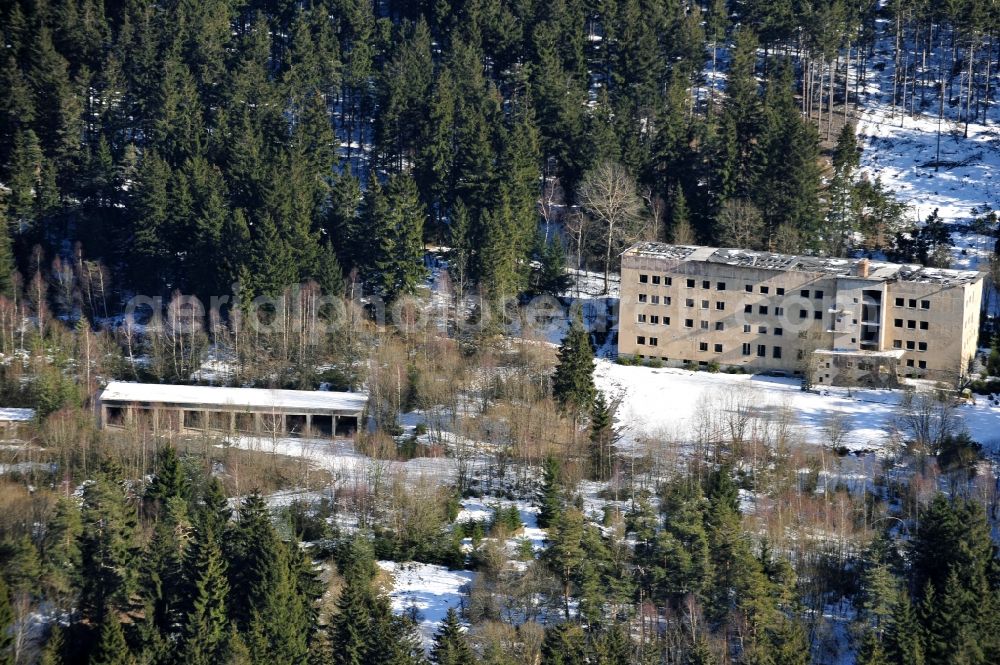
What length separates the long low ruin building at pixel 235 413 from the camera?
64.8 m

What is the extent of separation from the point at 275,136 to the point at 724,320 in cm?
2310

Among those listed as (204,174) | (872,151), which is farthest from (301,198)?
(872,151)

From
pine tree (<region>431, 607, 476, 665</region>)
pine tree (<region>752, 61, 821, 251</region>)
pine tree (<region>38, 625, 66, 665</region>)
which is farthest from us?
pine tree (<region>752, 61, 821, 251</region>)

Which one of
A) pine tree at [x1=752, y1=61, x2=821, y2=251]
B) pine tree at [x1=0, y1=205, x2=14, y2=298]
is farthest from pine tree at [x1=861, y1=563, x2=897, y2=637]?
pine tree at [x1=0, y1=205, x2=14, y2=298]

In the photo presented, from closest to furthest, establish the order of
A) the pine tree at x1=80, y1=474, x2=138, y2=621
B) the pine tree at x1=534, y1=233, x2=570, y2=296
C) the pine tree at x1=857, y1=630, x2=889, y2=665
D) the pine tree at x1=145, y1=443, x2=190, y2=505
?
the pine tree at x1=857, y1=630, x2=889, y2=665
the pine tree at x1=80, y1=474, x2=138, y2=621
the pine tree at x1=145, y1=443, x2=190, y2=505
the pine tree at x1=534, y1=233, x2=570, y2=296

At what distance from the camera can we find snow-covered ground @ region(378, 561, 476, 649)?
179 feet

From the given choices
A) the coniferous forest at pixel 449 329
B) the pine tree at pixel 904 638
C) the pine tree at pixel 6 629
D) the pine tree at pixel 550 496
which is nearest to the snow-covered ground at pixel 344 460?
the coniferous forest at pixel 449 329

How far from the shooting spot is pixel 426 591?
55594mm

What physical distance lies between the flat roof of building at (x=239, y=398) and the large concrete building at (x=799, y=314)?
1173 centimetres

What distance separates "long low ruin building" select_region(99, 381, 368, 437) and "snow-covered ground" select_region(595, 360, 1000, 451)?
1006 cm

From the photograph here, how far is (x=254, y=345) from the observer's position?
6975 cm

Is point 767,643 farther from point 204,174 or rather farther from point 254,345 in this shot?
point 204,174

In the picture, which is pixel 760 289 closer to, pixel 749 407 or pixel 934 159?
pixel 749 407

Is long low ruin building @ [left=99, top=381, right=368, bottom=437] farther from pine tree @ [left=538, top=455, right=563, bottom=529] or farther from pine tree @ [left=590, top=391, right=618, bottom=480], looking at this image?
pine tree @ [left=590, top=391, right=618, bottom=480]
